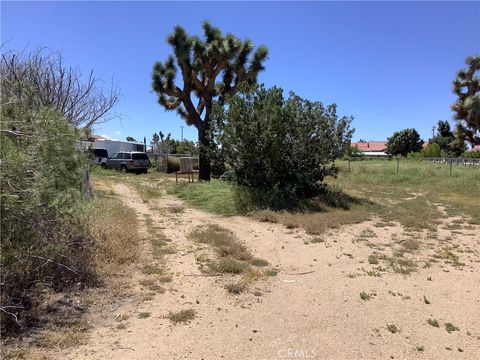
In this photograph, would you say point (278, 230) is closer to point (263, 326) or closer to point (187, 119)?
point (263, 326)

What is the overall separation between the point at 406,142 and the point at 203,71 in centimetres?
6145

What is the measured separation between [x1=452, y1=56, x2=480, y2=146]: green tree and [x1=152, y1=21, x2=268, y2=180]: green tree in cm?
2477

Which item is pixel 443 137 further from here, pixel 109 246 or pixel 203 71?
pixel 109 246

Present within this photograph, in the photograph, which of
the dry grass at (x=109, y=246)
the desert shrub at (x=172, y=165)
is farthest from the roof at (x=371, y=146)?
the dry grass at (x=109, y=246)

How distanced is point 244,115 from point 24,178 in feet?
31.8

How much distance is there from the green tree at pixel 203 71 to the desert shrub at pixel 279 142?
6.18 m

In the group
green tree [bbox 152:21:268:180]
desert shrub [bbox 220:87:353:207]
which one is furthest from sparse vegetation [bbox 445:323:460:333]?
green tree [bbox 152:21:268:180]

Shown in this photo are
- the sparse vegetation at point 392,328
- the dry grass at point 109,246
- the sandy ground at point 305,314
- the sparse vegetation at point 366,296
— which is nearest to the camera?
the sandy ground at point 305,314

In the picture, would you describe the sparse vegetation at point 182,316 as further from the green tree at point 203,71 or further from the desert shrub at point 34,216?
the green tree at point 203,71

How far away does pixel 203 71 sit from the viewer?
21.1m

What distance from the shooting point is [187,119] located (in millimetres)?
22062

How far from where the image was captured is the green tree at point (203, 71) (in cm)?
2009

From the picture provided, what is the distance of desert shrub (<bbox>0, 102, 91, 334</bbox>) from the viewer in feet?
12.7

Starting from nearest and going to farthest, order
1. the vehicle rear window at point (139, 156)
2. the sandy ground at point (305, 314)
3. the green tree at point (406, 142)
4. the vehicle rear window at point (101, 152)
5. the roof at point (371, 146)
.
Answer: the sandy ground at point (305, 314), the vehicle rear window at point (139, 156), the vehicle rear window at point (101, 152), the green tree at point (406, 142), the roof at point (371, 146)
